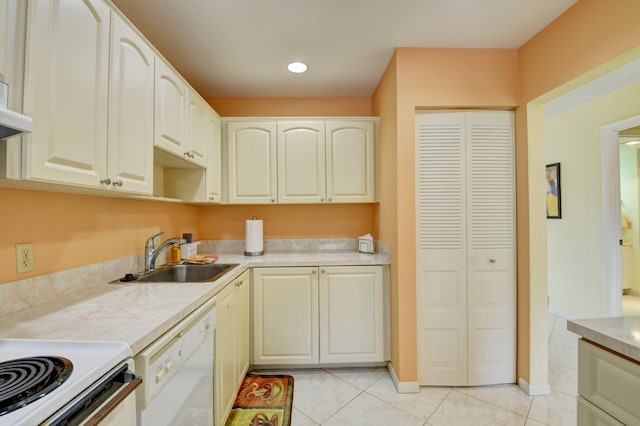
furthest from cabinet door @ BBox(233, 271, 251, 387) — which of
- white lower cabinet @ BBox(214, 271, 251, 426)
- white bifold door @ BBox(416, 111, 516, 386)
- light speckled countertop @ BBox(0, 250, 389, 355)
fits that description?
white bifold door @ BBox(416, 111, 516, 386)

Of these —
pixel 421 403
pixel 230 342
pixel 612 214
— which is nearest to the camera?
pixel 230 342

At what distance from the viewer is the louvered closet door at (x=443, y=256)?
2.06m

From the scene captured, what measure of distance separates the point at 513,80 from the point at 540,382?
2176 mm

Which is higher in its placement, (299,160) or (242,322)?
(299,160)

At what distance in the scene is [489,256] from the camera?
2061 millimetres

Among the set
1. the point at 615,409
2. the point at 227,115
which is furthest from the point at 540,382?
the point at 227,115

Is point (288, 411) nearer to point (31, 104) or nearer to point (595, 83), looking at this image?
point (31, 104)

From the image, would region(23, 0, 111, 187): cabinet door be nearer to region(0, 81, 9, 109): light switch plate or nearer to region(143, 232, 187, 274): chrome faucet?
region(0, 81, 9, 109): light switch plate

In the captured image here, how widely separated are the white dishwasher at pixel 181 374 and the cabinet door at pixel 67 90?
68 cm

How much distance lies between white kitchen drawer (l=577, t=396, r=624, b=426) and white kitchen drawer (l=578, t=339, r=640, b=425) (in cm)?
1

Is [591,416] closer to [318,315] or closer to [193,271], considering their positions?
[318,315]

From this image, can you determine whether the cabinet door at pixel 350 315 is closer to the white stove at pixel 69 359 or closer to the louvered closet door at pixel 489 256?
A: the louvered closet door at pixel 489 256

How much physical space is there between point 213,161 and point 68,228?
3.91 ft

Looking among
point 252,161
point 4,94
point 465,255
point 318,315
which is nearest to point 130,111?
point 4,94
